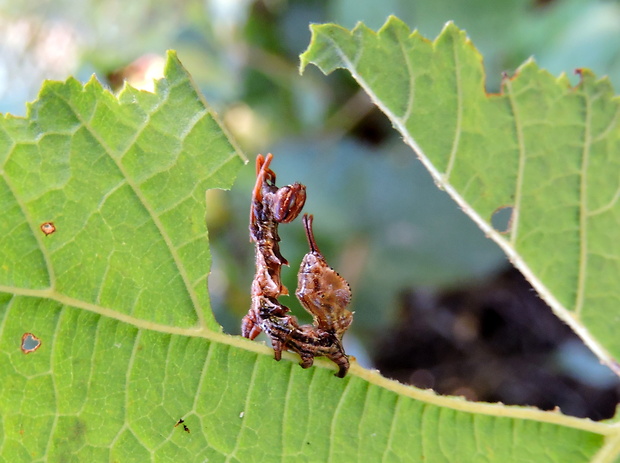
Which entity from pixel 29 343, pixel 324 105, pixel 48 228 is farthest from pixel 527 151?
pixel 324 105

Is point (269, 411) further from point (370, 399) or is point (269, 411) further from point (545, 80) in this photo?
point (545, 80)

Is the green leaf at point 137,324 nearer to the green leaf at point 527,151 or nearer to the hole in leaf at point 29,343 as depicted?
the hole in leaf at point 29,343

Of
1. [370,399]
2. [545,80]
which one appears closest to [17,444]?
[370,399]

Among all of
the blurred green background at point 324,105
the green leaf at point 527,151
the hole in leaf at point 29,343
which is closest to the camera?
the hole in leaf at point 29,343

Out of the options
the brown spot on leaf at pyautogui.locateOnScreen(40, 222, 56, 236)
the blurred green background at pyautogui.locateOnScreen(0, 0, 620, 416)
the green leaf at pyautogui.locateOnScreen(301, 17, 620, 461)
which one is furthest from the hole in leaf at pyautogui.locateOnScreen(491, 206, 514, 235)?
the blurred green background at pyautogui.locateOnScreen(0, 0, 620, 416)

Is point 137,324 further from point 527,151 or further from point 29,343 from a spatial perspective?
point 527,151

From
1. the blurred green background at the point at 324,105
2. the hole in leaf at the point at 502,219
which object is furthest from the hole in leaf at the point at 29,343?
the blurred green background at the point at 324,105

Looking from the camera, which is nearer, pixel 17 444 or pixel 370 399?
pixel 17 444
